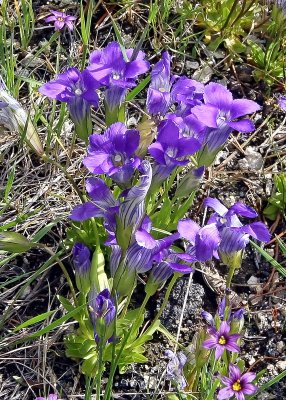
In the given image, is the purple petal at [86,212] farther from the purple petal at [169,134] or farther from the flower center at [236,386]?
the flower center at [236,386]

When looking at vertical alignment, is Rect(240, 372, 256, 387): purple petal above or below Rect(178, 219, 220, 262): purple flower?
below

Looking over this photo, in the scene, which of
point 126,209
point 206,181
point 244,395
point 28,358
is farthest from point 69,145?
point 244,395

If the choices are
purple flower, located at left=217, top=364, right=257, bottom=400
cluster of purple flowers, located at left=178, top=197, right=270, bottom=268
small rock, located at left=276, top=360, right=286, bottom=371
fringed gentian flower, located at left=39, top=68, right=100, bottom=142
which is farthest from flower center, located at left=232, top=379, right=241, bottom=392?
fringed gentian flower, located at left=39, top=68, right=100, bottom=142

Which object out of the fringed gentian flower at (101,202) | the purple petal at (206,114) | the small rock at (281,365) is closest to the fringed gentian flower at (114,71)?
the purple petal at (206,114)

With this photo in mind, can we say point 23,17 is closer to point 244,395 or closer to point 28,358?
point 28,358

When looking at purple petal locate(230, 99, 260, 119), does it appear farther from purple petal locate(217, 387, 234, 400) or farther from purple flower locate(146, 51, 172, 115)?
purple petal locate(217, 387, 234, 400)

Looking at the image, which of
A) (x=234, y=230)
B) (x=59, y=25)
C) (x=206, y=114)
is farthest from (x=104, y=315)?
(x=59, y=25)

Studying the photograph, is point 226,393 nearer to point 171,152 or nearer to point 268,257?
point 268,257
